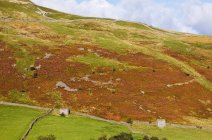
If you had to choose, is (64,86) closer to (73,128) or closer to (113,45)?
(73,128)

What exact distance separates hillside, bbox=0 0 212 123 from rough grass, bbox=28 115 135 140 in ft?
25.6

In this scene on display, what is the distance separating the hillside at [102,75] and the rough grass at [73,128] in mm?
7815

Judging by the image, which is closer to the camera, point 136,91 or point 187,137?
point 187,137

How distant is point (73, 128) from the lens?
69.7m

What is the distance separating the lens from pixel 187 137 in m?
74.1

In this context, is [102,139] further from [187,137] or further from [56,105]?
[56,105]

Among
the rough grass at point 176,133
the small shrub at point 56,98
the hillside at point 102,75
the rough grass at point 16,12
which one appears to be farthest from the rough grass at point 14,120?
the rough grass at point 16,12

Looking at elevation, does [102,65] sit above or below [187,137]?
above

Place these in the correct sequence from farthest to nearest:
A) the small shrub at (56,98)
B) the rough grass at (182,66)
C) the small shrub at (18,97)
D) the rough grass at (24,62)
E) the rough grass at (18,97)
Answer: the rough grass at (182,66)
the rough grass at (24,62)
the small shrub at (18,97)
the rough grass at (18,97)
the small shrub at (56,98)

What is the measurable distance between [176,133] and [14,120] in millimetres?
27537

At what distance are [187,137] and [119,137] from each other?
20.4 metres

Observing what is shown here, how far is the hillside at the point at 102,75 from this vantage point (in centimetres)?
8981

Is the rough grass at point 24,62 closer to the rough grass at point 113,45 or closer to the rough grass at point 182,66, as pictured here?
the rough grass at point 113,45

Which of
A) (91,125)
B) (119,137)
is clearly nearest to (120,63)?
(91,125)
